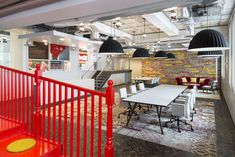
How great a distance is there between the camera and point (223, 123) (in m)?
4.71

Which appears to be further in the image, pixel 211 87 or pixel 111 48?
pixel 211 87

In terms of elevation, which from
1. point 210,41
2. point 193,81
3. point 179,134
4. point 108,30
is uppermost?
point 108,30

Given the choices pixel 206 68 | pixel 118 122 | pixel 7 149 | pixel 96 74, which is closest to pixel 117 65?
pixel 96 74

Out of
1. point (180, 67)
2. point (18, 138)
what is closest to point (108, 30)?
point (18, 138)

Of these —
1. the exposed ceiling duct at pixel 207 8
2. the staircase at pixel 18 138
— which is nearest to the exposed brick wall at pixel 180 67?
the exposed ceiling duct at pixel 207 8

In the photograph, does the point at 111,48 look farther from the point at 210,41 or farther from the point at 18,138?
the point at 18,138

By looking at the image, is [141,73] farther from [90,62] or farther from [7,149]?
[7,149]

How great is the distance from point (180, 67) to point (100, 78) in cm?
628

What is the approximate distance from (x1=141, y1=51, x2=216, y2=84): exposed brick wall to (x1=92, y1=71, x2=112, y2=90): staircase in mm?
4263

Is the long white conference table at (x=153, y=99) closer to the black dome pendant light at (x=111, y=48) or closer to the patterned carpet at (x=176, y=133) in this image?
the patterned carpet at (x=176, y=133)

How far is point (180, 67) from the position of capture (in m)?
13.0

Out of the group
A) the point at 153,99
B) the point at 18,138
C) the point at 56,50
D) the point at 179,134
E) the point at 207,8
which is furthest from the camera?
the point at 56,50

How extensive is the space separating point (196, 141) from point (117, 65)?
1316 cm

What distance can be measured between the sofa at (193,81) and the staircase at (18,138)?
10.7 meters
